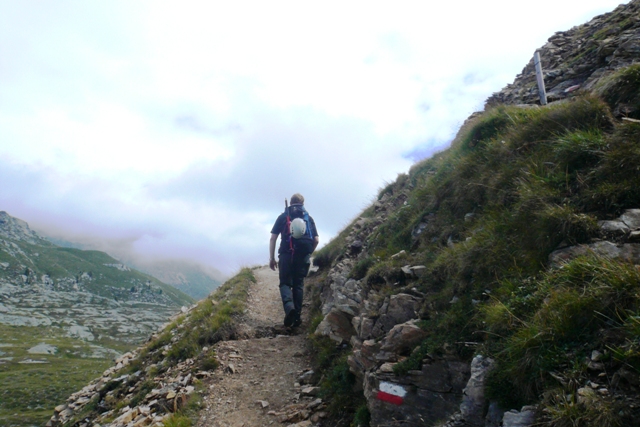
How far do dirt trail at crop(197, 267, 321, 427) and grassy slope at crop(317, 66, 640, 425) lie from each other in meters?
2.85

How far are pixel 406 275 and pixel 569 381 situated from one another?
4.18 metres

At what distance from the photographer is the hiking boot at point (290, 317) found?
37.9 ft

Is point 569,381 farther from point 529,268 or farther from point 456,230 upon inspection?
point 456,230

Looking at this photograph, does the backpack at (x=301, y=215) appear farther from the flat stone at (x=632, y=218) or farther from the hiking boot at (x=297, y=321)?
the flat stone at (x=632, y=218)

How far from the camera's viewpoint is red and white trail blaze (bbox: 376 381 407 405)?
5285 millimetres

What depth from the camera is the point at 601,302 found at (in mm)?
3738

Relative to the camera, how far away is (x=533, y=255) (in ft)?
17.2

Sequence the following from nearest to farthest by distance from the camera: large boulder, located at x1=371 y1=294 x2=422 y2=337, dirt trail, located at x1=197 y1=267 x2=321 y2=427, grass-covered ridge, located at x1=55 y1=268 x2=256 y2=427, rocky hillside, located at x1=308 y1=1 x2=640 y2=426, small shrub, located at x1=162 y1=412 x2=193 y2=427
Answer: rocky hillside, located at x1=308 y1=1 x2=640 y2=426 → large boulder, located at x1=371 y1=294 x2=422 y2=337 → small shrub, located at x1=162 y1=412 x2=193 y2=427 → dirt trail, located at x1=197 y1=267 x2=321 y2=427 → grass-covered ridge, located at x1=55 y1=268 x2=256 y2=427

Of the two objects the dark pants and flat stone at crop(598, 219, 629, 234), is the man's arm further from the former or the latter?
flat stone at crop(598, 219, 629, 234)

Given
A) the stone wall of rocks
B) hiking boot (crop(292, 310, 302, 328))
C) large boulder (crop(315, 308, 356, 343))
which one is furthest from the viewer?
hiking boot (crop(292, 310, 302, 328))

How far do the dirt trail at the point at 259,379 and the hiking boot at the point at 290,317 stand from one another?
25 cm

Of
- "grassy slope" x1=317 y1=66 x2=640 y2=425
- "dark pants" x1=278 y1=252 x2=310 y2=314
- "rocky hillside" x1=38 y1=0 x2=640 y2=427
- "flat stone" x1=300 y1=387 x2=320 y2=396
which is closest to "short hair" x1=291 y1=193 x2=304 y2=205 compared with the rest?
"dark pants" x1=278 y1=252 x2=310 y2=314

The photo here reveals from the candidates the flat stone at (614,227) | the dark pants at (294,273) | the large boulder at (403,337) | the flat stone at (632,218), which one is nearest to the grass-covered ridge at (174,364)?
the dark pants at (294,273)

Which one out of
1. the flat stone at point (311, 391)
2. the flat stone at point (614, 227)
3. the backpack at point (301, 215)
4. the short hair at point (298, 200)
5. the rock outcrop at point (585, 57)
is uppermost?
the rock outcrop at point (585, 57)
